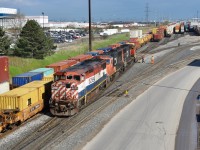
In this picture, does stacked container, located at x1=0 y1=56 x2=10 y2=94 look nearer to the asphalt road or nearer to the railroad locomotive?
the railroad locomotive

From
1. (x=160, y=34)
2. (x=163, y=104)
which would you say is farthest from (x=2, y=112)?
(x=160, y=34)

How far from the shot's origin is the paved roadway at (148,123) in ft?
65.9

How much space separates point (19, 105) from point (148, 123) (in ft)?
31.0

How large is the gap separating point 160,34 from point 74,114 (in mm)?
68915

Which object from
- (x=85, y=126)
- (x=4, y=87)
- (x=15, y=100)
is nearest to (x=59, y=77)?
(x=15, y=100)

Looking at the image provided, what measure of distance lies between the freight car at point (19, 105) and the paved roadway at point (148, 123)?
5969 millimetres

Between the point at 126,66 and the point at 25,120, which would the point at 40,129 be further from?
the point at 126,66

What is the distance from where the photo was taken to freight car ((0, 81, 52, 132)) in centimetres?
2286

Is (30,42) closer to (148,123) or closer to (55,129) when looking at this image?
(55,129)

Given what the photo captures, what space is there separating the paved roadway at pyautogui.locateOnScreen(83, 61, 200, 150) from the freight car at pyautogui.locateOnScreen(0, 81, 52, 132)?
5.97m

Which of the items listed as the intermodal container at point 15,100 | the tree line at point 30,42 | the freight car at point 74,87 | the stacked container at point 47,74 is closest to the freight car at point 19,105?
the intermodal container at point 15,100

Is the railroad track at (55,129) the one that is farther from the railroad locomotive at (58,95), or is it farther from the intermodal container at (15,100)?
the intermodal container at (15,100)

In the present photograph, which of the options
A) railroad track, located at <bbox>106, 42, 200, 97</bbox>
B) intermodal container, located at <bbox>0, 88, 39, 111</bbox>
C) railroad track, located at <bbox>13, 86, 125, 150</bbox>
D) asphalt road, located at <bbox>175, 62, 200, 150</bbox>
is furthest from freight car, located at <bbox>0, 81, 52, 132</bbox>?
asphalt road, located at <bbox>175, 62, 200, 150</bbox>

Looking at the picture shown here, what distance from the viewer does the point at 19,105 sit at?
922 inches
